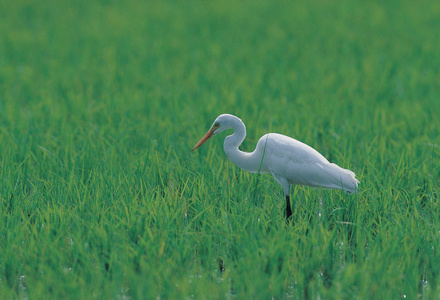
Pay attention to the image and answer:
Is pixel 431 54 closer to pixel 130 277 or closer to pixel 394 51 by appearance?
pixel 394 51

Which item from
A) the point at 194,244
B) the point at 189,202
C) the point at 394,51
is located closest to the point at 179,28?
the point at 394,51

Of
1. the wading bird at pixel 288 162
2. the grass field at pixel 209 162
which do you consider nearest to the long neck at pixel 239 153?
the wading bird at pixel 288 162

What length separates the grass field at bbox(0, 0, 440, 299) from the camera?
9.20ft

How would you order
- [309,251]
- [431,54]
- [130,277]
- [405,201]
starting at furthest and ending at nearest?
[431,54]
[405,201]
[309,251]
[130,277]

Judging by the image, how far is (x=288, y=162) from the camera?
3.47 m

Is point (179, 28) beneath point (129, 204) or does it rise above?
above

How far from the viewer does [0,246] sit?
3.05 metres

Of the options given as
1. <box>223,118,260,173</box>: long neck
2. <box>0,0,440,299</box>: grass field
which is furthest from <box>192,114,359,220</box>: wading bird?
<box>0,0,440,299</box>: grass field

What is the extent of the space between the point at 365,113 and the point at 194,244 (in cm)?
304

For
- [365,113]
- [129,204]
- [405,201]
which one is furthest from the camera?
[365,113]

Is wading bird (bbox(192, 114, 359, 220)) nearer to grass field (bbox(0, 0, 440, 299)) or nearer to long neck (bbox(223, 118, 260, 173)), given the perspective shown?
long neck (bbox(223, 118, 260, 173))

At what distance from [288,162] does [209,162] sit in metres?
0.95

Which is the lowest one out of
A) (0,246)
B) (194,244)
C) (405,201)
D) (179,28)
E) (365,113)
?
Answer: (0,246)

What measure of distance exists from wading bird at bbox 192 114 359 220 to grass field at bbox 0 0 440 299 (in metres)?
0.15
